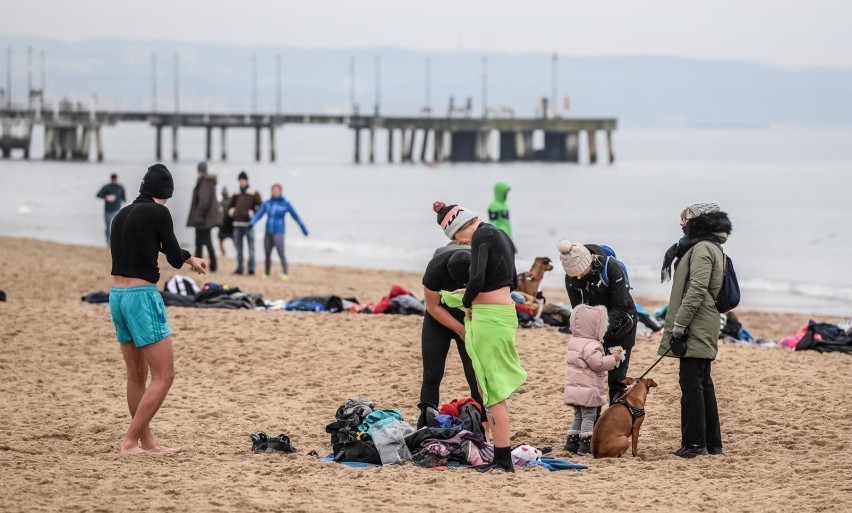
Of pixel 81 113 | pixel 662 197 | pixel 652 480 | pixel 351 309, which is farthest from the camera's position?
pixel 81 113

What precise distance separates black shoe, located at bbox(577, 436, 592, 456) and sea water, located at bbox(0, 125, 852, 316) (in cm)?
1508

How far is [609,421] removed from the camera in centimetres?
781

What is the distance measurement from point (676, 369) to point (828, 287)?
58.8ft

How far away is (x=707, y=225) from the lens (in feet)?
25.6

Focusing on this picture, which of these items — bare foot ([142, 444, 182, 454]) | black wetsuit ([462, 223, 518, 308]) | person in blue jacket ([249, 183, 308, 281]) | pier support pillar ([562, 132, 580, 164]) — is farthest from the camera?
pier support pillar ([562, 132, 580, 164])

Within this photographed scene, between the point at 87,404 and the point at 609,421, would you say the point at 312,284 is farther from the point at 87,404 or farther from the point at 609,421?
the point at 609,421

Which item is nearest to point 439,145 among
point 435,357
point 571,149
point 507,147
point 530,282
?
point 507,147

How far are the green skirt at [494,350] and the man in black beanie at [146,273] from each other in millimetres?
1677

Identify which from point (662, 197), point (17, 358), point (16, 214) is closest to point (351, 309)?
point (17, 358)

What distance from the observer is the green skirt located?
279 inches

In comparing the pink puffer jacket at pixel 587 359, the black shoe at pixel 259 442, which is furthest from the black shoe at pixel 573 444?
the black shoe at pixel 259 442

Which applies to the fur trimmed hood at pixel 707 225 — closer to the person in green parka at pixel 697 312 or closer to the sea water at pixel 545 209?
the person in green parka at pixel 697 312

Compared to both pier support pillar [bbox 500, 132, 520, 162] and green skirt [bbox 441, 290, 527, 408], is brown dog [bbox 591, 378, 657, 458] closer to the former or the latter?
green skirt [bbox 441, 290, 527, 408]

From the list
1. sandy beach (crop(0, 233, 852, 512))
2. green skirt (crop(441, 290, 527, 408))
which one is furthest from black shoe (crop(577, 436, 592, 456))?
green skirt (crop(441, 290, 527, 408))
